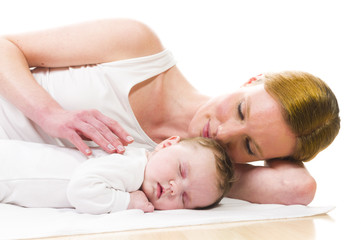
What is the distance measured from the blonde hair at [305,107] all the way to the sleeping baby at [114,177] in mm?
339

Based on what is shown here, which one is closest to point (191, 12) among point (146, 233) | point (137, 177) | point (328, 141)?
point (328, 141)

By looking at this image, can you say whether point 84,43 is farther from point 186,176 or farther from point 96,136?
point 186,176

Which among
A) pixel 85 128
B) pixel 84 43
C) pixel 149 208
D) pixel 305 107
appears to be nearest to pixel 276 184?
pixel 305 107

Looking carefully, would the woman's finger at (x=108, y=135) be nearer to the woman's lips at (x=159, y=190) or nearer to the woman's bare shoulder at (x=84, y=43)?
the woman's lips at (x=159, y=190)

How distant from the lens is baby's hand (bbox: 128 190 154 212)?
1678 millimetres

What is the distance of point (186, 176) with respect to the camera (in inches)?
67.6


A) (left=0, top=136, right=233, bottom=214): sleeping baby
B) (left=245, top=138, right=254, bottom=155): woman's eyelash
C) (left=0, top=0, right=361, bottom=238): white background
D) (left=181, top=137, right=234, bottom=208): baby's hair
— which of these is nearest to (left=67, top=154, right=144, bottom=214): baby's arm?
(left=0, top=136, right=233, bottom=214): sleeping baby

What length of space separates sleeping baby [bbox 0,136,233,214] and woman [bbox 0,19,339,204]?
0.38ft

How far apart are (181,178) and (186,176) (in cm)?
2

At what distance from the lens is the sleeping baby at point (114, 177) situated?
5.32ft

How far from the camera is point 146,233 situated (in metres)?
1.41

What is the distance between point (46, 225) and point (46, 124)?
50 centimetres

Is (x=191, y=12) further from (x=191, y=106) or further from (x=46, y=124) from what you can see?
(x=46, y=124)

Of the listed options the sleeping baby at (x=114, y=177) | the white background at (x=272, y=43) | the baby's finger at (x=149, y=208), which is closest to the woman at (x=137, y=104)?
the sleeping baby at (x=114, y=177)
